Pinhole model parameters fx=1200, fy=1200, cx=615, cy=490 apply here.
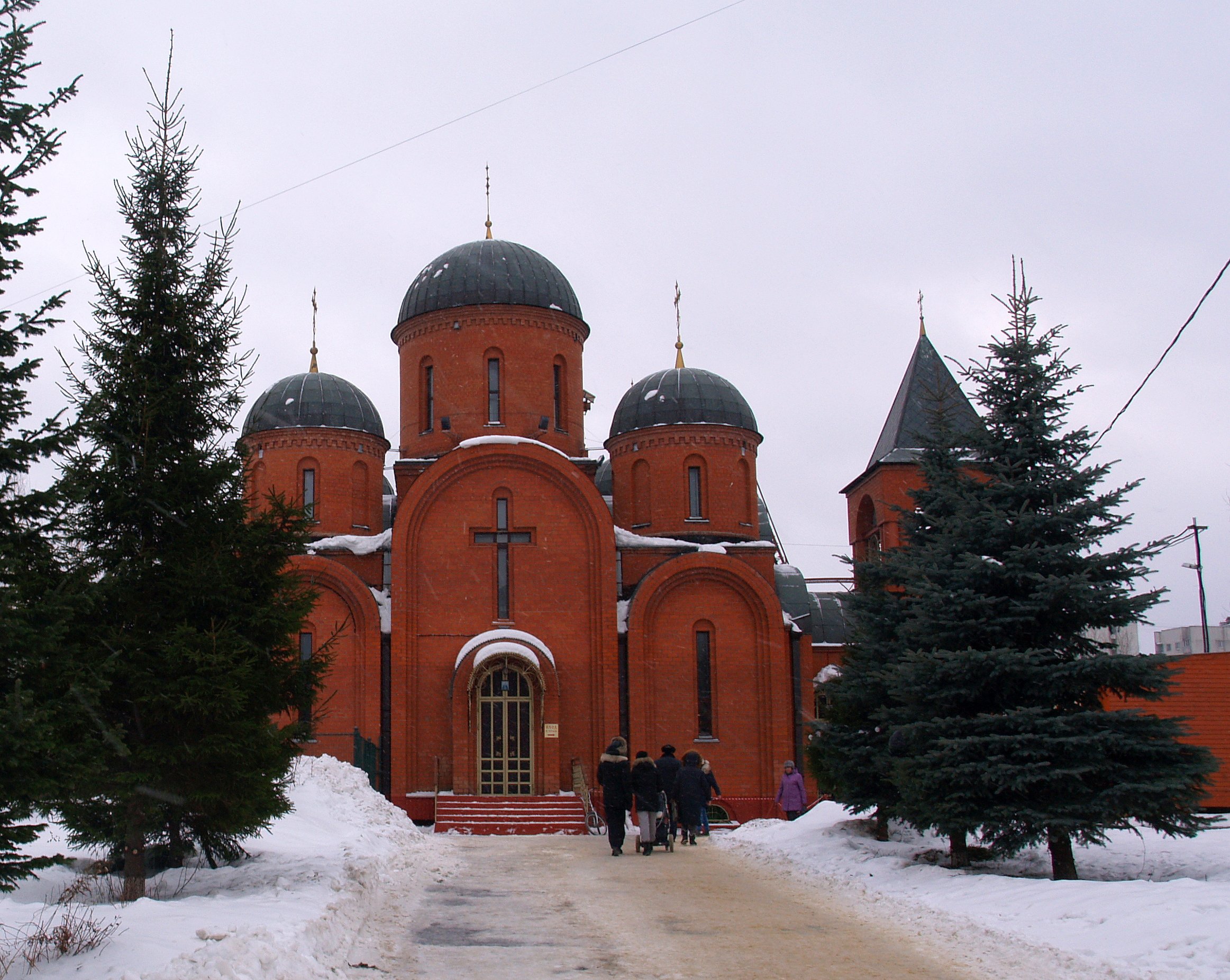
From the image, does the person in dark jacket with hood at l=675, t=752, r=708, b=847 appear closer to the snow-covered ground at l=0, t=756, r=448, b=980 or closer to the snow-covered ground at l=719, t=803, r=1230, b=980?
the snow-covered ground at l=719, t=803, r=1230, b=980

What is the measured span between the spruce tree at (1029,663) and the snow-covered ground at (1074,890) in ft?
2.10

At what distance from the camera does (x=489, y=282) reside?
26734 millimetres

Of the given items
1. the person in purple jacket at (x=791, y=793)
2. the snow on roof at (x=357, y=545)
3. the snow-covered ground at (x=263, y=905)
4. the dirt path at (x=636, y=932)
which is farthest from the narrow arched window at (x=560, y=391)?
the dirt path at (x=636, y=932)

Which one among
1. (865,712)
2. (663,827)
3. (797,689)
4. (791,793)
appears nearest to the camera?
(865,712)

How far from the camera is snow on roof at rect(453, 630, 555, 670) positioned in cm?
2312

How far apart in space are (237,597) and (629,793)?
671cm

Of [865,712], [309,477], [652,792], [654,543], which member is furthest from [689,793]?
[309,477]

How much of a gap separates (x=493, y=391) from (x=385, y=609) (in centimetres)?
553

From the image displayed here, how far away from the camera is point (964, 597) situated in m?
10.5

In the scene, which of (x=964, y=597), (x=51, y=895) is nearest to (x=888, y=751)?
(x=964, y=597)

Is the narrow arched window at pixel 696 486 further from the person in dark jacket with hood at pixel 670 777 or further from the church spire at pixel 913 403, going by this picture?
the person in dark jacket with hood at pixel 670 777

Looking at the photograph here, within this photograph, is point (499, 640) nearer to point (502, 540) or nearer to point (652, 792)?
point (502, 540)

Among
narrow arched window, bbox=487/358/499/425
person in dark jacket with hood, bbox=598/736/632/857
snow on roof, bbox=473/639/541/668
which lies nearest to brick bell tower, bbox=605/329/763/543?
narrow arched window, bbox=487/358/499/425

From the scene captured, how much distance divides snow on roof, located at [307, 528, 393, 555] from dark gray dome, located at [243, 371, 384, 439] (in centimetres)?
285
